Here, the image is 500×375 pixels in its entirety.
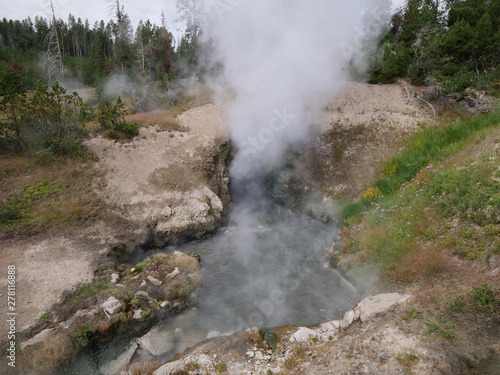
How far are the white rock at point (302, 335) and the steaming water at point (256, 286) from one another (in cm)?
87

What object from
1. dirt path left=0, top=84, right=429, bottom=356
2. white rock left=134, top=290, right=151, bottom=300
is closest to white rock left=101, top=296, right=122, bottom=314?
white rock left=134, top=290, right=151, bottom=300

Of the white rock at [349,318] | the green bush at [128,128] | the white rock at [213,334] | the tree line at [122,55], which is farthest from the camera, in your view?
the tree line at [122,55]

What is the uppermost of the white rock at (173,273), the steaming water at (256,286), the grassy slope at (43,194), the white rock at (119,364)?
the grassy slope at (43,194)

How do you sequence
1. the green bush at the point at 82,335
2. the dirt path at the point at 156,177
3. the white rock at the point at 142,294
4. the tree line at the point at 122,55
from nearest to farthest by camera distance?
the green bush at the point at 82,335 < the white rock at the point at 142,294 < the dirt path at the point at 156,177 < the tree line at the point at 122,55

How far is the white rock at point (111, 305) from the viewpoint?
7.11m

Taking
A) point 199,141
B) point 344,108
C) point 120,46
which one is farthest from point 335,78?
point 120,46

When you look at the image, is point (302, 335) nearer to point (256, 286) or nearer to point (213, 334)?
point (213, 334)

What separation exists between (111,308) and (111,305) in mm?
91

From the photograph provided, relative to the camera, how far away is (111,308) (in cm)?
715

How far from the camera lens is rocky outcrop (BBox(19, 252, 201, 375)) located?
20.2 ft

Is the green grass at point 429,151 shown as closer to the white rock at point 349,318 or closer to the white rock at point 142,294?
the white rock at point 349,318

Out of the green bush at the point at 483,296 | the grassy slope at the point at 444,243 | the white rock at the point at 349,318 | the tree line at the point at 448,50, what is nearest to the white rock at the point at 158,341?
the white rock at the point at 349,318

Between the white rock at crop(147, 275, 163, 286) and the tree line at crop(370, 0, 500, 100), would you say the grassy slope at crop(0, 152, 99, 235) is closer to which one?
the white rock at crop(147, 275, 163, 286)

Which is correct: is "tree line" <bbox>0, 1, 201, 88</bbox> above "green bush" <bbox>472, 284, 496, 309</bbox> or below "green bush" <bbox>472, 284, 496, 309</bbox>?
above
